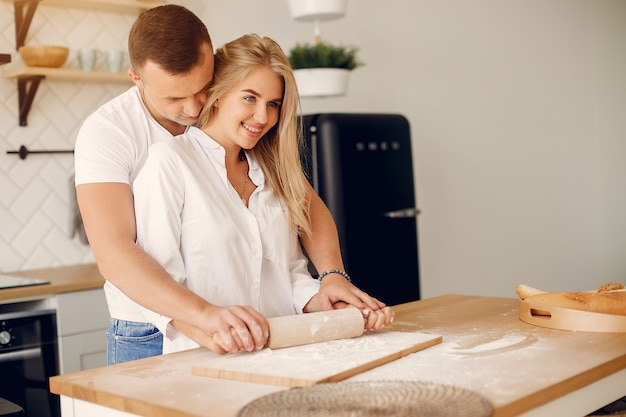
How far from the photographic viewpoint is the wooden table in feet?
4.04

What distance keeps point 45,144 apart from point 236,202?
74.9 inches

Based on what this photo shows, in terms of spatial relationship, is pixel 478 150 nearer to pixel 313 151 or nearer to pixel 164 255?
pixel 313 151

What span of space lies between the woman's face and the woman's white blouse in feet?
0.19

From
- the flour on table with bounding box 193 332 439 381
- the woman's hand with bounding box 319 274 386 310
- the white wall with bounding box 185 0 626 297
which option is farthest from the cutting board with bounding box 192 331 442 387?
the white wall with bounding box 185 0 626 297

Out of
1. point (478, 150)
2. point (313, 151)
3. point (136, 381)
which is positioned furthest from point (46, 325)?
point (478, 150)

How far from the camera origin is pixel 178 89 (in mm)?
1821

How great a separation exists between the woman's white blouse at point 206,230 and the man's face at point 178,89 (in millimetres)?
70

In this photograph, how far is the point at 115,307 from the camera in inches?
74.1

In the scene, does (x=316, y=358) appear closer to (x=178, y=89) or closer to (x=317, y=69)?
(x=178, y=89)

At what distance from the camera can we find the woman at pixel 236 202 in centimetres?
168

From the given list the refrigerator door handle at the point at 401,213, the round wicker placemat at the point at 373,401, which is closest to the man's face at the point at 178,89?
the round wicker placemat at the point at 373,401

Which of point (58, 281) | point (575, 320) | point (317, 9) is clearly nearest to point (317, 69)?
point (317, 9)

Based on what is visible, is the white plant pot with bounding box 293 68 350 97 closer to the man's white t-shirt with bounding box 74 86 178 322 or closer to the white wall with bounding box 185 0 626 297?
the white wall with bounding box 185 0 626 297

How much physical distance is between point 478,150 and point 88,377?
389 cm
